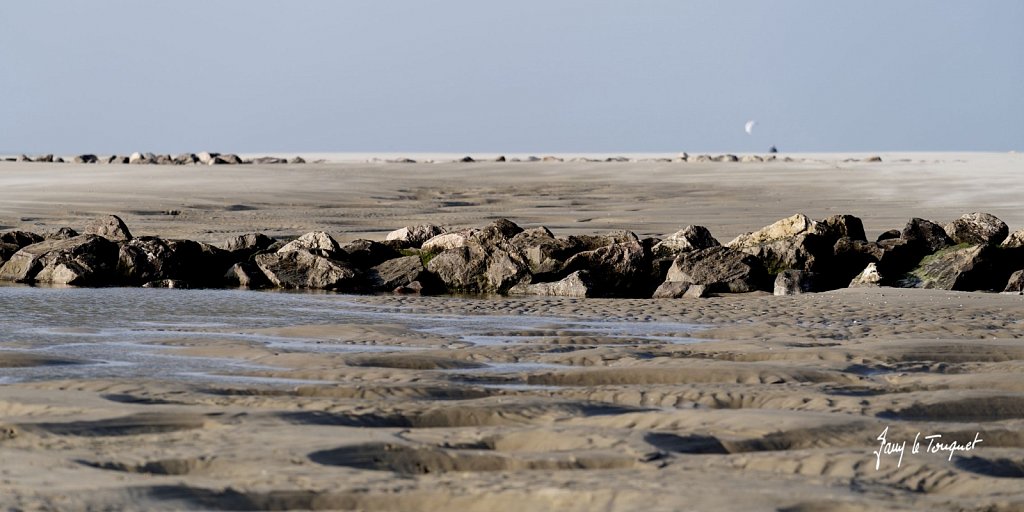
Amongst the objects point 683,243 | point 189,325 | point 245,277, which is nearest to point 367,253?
point 245,277

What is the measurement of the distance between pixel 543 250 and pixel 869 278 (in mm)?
2651

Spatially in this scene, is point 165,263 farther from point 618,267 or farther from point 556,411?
point 556,411

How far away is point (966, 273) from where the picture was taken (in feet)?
34.1

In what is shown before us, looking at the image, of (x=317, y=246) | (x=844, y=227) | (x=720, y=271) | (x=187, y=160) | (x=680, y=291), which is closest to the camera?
(x=680, y=291)

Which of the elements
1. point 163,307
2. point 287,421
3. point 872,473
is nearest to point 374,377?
point 287,421

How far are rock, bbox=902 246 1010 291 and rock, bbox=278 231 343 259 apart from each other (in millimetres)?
4779

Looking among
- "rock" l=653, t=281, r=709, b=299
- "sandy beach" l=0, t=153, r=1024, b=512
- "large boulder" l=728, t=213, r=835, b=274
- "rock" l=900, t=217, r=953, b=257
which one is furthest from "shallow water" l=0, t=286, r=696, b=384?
"rock" l=900, t=217, r=953, b=257

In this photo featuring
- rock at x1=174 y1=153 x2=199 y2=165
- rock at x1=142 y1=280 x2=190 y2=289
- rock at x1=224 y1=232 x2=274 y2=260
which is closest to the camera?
rock at x1=142 y1=280 x2=190 y2=289

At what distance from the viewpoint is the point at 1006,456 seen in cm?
427

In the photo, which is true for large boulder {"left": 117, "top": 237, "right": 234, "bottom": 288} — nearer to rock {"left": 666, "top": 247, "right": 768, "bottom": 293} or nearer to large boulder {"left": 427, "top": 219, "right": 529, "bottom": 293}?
large boulder {"left": 427, "top": 219, "right": 529, "bottom": 293}

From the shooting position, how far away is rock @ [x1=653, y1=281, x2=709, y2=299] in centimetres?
1022

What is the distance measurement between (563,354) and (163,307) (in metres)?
3.60

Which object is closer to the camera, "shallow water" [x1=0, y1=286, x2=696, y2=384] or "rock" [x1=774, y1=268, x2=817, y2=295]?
"shallow water" [x1=0, y1=286, x2=696, y2=384]

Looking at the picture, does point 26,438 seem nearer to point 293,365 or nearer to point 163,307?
point 293,365
